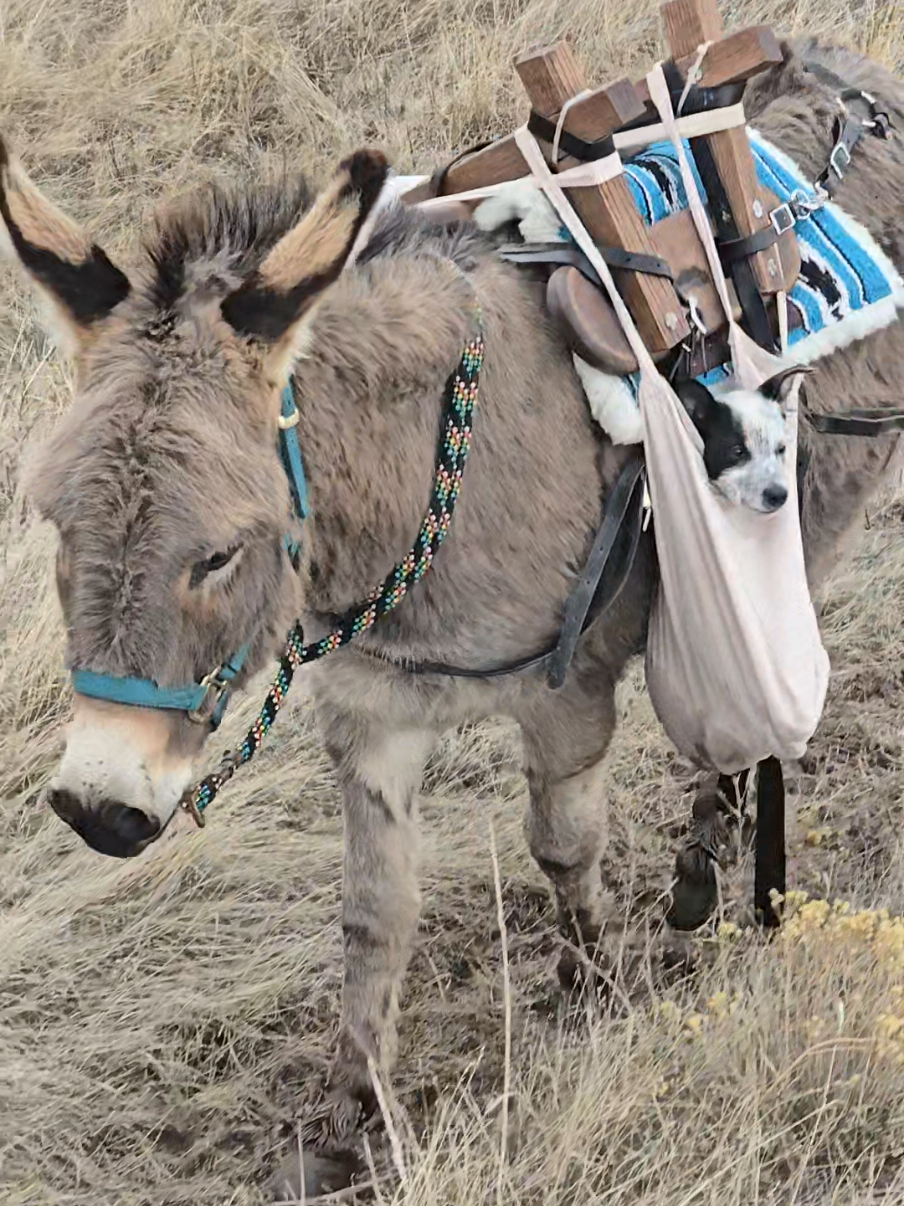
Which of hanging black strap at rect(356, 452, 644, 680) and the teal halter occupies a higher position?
the teal halter

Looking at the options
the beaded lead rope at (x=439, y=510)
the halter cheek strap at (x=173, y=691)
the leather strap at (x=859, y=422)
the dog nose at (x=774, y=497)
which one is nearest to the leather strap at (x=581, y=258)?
the beaded lead rope at (x=439, y=510)

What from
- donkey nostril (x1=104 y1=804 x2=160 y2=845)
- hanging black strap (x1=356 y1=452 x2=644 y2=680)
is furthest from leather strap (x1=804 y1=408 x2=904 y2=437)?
donkey nostril (x1=104 y1=804 x2=160 y2=845)

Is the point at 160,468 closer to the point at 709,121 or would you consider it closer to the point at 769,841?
the point at 709,121

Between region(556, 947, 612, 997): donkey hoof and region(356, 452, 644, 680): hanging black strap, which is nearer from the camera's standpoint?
region(356, 452, 644, 680): hanging black strap

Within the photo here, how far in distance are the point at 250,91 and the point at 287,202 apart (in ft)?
13.1

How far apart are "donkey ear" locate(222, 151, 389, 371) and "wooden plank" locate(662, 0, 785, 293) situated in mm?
786

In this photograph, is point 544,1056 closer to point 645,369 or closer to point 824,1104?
point 824,1104

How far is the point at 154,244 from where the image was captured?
1.43m

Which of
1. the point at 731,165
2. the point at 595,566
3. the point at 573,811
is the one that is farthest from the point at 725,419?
the point at 573,811

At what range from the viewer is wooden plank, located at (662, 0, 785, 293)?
184 centimetres

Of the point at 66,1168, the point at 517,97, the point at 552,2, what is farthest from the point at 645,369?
the point at 552,2

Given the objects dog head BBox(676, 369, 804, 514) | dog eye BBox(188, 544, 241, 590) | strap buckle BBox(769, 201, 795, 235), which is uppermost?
dog eye BBox(188, 544, 241, 590)

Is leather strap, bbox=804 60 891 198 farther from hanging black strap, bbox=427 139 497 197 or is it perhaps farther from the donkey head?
the donkey head

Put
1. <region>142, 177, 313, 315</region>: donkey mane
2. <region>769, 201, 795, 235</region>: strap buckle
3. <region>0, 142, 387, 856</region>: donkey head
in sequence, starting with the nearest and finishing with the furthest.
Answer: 1. <region>0, 142, 387, 856</region>: donkey head
2. <region>142, 177, 313, 315</region>: donkey mane
3. <region>769, 201, 795, 235</region>: strap buckle
